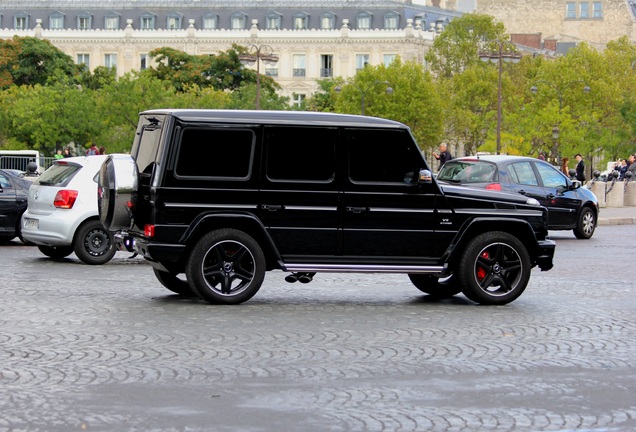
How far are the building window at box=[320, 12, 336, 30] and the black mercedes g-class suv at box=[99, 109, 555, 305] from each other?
12476cm

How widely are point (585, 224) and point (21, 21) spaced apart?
119 meters

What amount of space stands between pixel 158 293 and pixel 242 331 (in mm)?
3416

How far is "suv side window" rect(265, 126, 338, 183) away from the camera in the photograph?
549 inches

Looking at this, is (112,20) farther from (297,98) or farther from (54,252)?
(54,252)

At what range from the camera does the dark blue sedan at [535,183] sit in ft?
80.4

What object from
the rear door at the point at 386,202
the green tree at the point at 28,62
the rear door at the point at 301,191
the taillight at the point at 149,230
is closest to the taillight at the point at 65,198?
the taillight at the point at 149,230

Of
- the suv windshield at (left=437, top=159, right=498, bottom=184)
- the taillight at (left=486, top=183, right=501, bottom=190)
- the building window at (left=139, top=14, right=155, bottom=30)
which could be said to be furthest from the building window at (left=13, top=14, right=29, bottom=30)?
the taillight at (left=486, top=183, right=501, bottom=190)

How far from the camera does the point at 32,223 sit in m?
19.9

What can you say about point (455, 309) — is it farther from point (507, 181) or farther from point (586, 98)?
point (586, 98)

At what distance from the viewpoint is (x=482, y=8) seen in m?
157

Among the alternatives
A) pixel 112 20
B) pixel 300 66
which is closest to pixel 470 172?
pixel 300 66

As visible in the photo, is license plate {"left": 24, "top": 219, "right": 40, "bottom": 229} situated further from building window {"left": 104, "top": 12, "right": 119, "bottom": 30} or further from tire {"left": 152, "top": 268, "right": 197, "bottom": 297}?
building window {"left": 104, "top": 12, "right": 119, "bottom": 30}

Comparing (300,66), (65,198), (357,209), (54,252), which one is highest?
(300,66)

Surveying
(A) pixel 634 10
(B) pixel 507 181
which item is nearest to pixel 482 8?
(A) pixel 634 10
